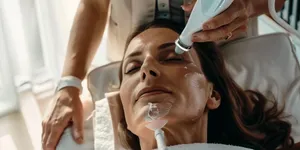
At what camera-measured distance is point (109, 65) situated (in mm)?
1761

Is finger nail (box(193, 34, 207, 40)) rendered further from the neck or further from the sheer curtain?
the sheer curtain

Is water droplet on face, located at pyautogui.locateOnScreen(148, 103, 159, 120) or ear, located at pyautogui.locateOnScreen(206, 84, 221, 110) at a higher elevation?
water droplet on face, located at pyautogui.locateOnScreen(148, 103, 159, 120)

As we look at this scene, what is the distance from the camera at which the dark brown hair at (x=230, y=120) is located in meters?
1.55

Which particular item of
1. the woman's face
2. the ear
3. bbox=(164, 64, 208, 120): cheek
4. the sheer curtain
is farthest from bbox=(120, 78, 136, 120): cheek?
the sheer curtain

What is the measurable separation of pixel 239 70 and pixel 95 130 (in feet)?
1.63

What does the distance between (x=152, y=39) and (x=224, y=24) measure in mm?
295

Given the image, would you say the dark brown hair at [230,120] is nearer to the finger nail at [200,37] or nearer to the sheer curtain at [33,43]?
the finger nail at [200,37]

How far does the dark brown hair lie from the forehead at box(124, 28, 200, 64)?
0.16 ft

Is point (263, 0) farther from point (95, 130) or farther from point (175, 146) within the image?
point (95, 130)

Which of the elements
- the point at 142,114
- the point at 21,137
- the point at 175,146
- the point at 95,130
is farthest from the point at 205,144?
the point at 21,137

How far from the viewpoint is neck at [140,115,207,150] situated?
1.42 meters

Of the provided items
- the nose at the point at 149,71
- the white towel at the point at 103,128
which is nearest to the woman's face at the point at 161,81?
the nose at the point at 149,71

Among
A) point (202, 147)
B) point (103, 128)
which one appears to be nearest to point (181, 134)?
point (202, 147)

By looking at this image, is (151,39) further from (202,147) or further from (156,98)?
(202,147)
